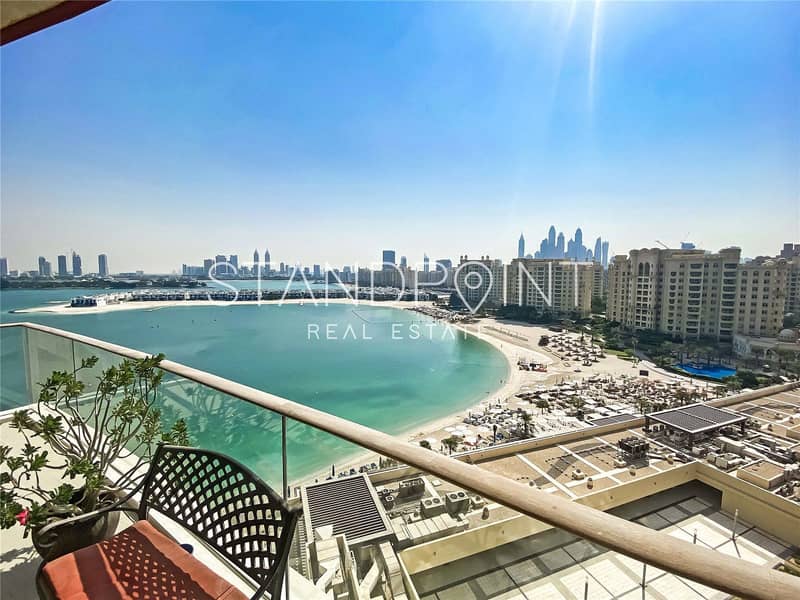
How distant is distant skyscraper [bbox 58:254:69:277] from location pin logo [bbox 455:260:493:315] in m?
72.5

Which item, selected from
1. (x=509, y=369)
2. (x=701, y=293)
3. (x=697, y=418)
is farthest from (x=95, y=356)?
(x=701, y=293)

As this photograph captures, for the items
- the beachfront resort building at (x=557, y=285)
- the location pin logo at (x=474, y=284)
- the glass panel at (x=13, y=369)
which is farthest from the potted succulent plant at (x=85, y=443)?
the location pin logo at (x=474, y=284)

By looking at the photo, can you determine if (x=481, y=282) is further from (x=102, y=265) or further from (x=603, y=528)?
(x=102, y=265)

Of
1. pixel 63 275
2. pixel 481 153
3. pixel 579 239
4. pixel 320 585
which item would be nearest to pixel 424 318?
pixel 481 153

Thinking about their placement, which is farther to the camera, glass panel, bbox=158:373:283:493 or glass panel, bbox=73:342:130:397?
glass panel, bbox=73:342:130:397

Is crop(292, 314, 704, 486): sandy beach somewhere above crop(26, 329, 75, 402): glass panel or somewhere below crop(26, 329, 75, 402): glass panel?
below

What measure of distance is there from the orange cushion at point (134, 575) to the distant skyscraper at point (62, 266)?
85.8 meters

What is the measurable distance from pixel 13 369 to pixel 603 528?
4.95 meters

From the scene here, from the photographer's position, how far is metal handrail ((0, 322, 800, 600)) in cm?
49

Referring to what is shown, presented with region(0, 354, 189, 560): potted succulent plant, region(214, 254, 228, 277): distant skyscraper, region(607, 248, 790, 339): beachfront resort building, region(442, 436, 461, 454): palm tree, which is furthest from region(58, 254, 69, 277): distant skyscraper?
region(607, 248, 790, 339): beachfront resort building

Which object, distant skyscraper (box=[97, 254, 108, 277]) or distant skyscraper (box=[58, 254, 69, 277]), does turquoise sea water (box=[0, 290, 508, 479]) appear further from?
distant skyscraper (box=[97, 254, 108, 277])

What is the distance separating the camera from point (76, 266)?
68625mm

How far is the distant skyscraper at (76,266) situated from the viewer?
66.8 metres

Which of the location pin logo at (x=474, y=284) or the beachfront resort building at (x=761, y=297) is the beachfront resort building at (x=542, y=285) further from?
the beachfront resort building at (x=761, y=297)
